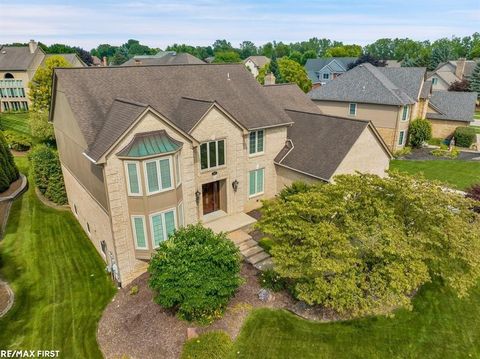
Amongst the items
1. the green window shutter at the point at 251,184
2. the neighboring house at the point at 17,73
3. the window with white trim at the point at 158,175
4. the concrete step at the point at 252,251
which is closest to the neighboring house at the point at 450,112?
the green window shutter at the point at 251,184

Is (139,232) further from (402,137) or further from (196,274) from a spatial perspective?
(402,137)

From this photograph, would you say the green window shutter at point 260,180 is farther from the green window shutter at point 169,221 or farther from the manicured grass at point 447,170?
the manicured grass at point 447,170

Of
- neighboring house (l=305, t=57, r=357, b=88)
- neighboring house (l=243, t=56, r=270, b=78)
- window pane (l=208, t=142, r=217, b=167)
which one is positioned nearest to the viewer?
window pane (l=208, t=142, r=217, b=167)

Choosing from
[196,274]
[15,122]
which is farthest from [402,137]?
[15,122]

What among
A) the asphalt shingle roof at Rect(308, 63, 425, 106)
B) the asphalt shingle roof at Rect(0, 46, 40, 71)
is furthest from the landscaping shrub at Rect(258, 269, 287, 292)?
the asphalt shingle roof at Rect(0, 46, 40, 71)

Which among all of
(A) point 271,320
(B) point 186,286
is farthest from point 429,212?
(B) point 186,286

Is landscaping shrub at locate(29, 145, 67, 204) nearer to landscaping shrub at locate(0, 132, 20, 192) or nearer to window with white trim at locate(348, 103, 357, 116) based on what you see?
landscaping shrub at locate(0, 132, 20, 192)

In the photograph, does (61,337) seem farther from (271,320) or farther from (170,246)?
(271,320)
